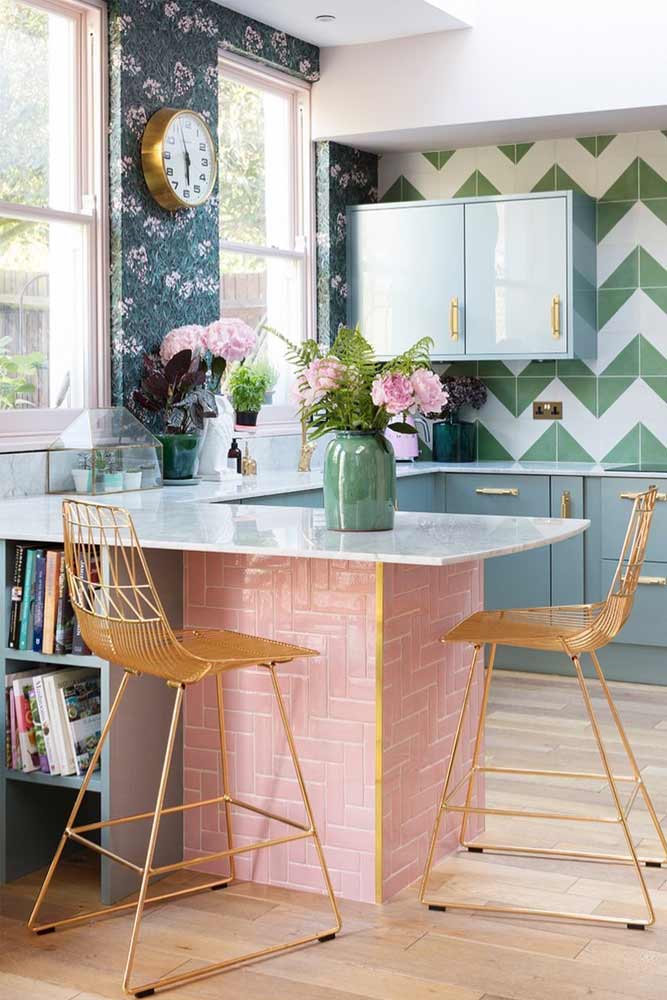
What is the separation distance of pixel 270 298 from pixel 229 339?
1.20 metres

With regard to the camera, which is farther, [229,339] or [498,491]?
[498,491]

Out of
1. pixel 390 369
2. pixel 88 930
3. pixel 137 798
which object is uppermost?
pixel 390 369

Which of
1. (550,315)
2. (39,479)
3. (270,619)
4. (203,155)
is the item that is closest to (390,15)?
(203,155)

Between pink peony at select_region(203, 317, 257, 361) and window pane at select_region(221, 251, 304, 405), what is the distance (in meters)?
0.78

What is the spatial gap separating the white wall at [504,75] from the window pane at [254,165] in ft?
0.68

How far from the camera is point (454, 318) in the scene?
573cm

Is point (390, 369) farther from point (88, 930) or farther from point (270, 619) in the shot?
point (88, 930)

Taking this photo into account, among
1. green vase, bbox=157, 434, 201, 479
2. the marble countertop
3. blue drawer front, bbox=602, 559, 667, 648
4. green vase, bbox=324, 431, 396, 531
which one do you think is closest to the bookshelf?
the marble countertop

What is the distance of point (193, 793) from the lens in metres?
3.30

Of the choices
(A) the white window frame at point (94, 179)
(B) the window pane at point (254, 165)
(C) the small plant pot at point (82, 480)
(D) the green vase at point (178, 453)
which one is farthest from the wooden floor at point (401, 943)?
(B) the window pane at point (254, 165)

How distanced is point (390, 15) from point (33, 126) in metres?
1.68

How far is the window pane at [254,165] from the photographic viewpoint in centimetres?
531

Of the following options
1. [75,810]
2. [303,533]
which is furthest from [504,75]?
[75,810]

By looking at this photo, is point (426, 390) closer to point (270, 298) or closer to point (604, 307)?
point (270, 298)
